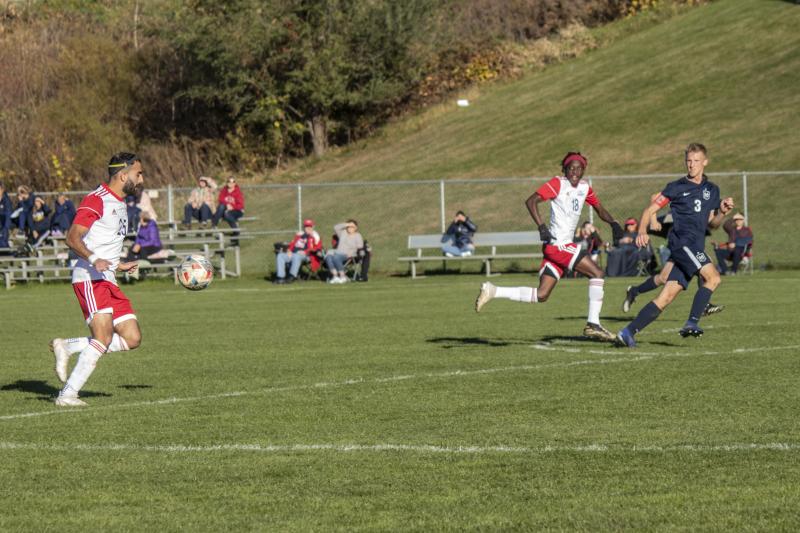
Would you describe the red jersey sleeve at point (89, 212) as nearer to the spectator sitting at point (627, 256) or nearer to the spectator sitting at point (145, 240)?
the spectator sitting at point (145, 240)

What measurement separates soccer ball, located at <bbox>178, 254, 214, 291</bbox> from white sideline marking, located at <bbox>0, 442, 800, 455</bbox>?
3.32 metres

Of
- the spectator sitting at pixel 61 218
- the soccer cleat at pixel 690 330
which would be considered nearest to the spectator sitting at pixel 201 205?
the spectator sitting at pixel 61 218

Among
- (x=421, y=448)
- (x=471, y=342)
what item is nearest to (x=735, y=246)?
(x=471, y=342)

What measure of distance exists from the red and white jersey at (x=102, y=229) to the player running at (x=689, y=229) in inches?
216

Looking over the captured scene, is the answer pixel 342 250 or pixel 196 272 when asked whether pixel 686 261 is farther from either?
pixel 342 250

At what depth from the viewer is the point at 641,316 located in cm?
1380

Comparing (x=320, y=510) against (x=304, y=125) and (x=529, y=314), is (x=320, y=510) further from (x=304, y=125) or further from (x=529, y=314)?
(x=304, y=125)

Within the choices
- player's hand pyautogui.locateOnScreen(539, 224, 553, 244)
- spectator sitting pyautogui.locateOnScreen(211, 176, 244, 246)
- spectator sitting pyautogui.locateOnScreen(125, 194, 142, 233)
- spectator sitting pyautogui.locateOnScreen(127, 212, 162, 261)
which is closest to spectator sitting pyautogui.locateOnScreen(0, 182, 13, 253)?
spectator sitting pyautogui.locateOnScreen(125, 194, 142, 233)

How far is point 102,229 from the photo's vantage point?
412 inches

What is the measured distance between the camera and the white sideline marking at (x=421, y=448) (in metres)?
7.83

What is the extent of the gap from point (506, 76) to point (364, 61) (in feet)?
23.3

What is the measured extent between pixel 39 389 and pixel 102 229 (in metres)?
2.21

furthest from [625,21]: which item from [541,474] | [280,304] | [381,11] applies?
[541,474]

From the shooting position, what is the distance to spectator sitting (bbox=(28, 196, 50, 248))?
3262 cm
